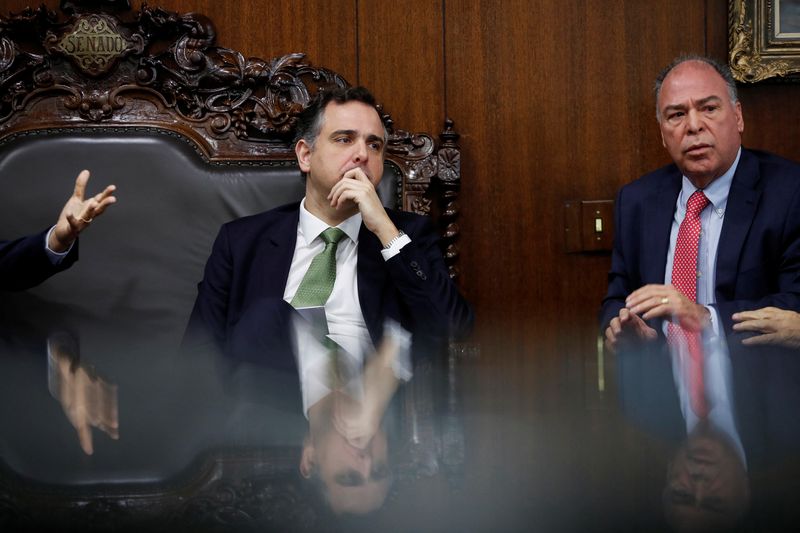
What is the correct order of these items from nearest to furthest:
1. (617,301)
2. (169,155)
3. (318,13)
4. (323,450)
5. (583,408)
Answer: (323,450)
(583,408)
(617,301)
(169,155)
(318,13)

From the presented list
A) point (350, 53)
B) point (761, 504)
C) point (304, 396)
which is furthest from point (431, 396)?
point (350, 53)

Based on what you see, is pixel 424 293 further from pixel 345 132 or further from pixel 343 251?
pixel 345 132

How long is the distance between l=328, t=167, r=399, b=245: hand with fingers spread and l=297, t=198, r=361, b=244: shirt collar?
5 centimetres

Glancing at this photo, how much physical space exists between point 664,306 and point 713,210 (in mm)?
657

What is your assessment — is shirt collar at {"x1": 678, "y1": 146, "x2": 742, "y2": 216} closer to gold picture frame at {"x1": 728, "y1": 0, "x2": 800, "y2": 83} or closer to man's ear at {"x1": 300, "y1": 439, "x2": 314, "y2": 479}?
gold picture frame at {"x1": 728, "y1": 0, "x2": 800, "y2": 83}

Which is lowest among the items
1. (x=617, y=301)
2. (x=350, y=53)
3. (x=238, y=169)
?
(x=617, y=301)

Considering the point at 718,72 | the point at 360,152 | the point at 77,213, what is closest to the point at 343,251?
the point at 360,152

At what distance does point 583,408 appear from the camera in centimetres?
68

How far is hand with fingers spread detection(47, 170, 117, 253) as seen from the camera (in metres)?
1.83

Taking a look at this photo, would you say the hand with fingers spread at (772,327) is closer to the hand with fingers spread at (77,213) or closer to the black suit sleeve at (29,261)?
the hand with fingers spread at (77,213)

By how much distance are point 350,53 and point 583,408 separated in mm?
2084

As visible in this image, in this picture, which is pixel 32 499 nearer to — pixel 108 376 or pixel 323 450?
pixel 323 450

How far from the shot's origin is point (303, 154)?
87.7 inches

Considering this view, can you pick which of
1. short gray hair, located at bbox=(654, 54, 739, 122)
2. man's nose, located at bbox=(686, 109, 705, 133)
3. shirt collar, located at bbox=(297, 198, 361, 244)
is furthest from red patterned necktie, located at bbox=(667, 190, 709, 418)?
shirt collar, located at bbox=(297, 198, 361, 244)
